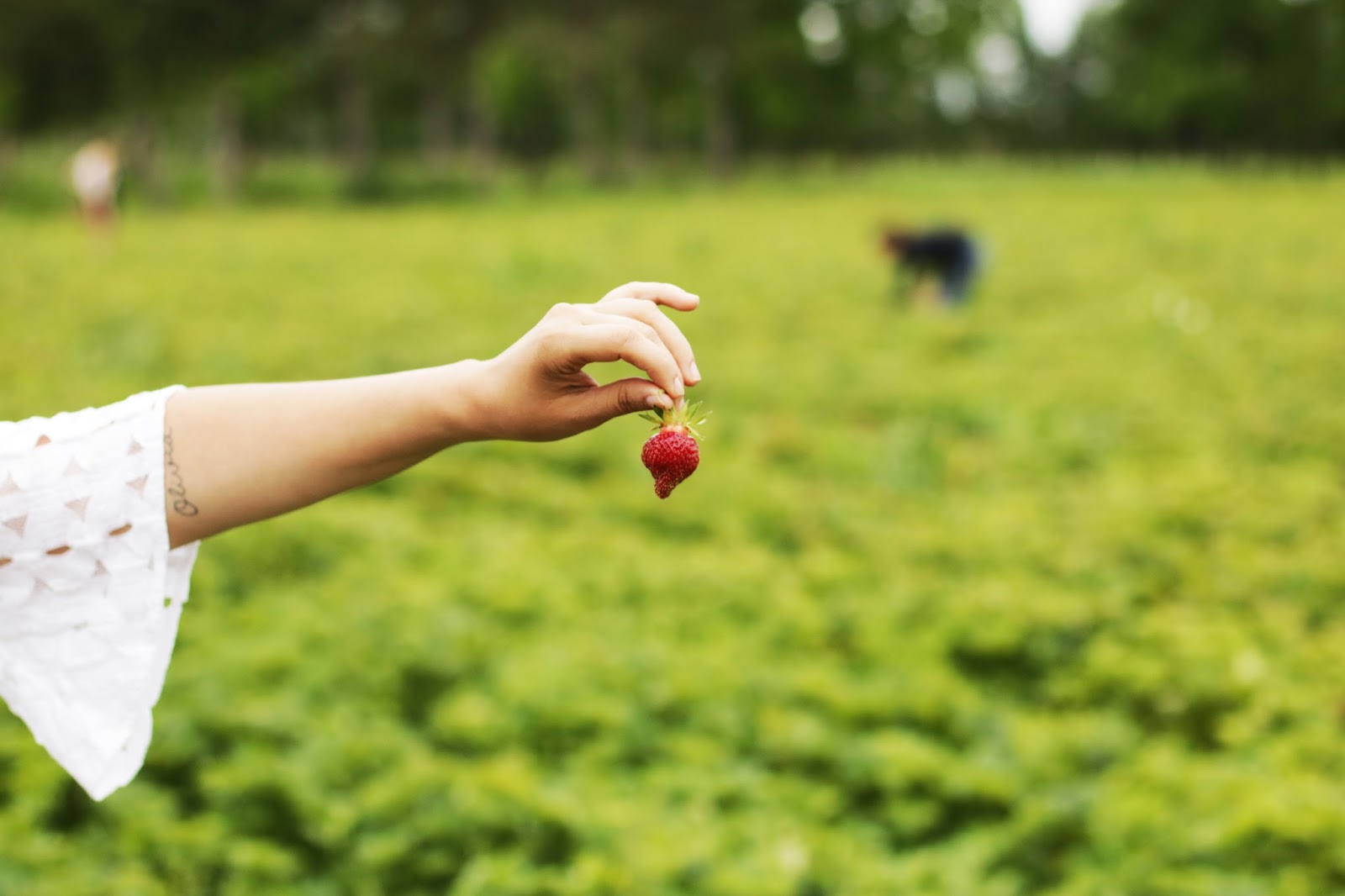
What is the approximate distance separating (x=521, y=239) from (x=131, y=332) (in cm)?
839

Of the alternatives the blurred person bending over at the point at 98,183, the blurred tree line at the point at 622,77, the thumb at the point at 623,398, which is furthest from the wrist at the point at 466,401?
the blurred tree line at the point at 622,77

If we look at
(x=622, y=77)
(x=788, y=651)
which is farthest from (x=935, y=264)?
(x=622, y=77)

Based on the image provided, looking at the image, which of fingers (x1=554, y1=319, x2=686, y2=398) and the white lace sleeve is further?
the white lace sleeve

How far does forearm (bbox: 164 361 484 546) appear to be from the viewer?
4.88ft

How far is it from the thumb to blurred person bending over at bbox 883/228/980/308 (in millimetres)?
9043

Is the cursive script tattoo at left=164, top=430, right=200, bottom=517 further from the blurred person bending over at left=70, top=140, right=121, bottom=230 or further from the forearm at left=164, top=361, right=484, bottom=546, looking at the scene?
the blurred person bending over at left=70, top=140, right=121, bottom=230

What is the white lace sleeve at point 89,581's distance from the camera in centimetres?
141

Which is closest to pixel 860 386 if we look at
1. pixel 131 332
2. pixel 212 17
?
pixel 131 332

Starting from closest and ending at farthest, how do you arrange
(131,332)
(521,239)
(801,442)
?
(801,442) → (131,332) → (521,239)

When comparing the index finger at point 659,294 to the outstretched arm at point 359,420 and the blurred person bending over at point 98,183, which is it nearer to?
the outstretched arm at point 359,420

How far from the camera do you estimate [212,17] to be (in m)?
27.3

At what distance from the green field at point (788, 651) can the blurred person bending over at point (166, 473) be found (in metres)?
1.34

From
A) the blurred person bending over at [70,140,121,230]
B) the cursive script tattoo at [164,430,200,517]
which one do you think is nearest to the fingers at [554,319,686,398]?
the cursive script tattoo at [164,430,200,517]

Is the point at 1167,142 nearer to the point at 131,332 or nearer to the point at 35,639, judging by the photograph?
the point at 131,332
